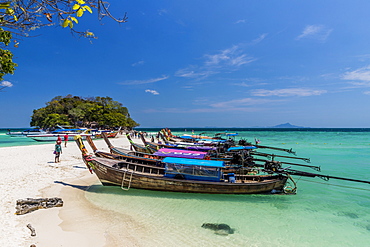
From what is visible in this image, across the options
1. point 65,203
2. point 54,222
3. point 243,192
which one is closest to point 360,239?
point 243,192

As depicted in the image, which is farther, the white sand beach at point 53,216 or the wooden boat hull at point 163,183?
the wooden boat hull at point 163,183

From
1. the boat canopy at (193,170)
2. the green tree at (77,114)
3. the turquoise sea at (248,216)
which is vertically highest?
the green tree at (77,114)

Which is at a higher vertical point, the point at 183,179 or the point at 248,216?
the point at 183,179

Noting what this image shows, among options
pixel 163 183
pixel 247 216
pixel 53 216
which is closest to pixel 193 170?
pixel 163 183

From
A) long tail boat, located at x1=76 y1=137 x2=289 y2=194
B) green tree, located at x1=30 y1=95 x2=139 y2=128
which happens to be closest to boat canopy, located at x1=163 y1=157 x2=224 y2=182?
long tail boat, located at x1=76 y1=137 x2=289 y2=194

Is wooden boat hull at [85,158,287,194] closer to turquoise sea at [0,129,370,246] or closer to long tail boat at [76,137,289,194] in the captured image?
long tail boat at [76,137,289,194]

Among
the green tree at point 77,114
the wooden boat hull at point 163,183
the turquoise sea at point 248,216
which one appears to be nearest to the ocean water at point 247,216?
the turquoise sea at point 248,216

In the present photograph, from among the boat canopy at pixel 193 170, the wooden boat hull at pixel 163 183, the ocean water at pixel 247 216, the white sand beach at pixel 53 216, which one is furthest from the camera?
the boat canopy at pixel 193 170

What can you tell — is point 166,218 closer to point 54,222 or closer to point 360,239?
point 54,222

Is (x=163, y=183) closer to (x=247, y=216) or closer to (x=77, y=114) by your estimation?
(x=247, y=216)

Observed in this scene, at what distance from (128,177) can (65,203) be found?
327 cm

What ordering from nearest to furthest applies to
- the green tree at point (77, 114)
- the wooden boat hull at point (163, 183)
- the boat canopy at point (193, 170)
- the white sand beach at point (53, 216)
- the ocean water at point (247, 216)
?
the white sand beach at point (53, 216)
the ocean water at point (247, 216)
the wooden boat hull at point (163, 183)
the boat canopy at point (193, 170)
the green tree at point (77, 114)

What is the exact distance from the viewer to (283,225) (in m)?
8.31

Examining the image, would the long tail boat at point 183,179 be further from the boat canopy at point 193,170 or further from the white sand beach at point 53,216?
the white sand beach at point 53,216
